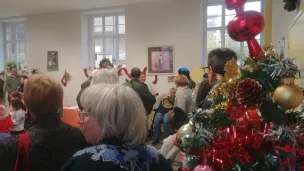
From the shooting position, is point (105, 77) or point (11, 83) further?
point (11, 83)

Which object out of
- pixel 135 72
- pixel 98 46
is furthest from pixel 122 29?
pixel 135 72

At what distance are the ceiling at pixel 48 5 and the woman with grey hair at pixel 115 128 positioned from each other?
6.51m

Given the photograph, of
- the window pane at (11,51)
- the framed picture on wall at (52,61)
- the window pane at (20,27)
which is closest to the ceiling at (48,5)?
the window pane at (20,27)

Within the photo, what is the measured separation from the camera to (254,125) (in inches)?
40.3

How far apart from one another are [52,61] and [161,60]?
3.38 m

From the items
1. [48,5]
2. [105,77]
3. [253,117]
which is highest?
[48,5]

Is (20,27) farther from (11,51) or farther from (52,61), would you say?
(52,61)

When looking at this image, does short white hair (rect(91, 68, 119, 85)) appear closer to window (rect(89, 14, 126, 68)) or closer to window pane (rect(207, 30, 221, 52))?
window pane (rect(207, 30, 221, 52))

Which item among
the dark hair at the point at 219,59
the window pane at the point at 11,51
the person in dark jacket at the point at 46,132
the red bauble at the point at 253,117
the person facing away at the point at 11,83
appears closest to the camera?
the red bauble at the point at 253,117

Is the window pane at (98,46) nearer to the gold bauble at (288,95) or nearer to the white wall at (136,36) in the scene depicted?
the white wall at (136,36)

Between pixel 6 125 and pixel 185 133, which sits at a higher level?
pixel 185 133

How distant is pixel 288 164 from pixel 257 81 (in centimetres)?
29

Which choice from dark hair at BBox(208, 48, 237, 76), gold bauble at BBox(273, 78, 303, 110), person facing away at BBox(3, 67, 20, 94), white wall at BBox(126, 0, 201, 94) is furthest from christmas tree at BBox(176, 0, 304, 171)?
person facing away at BBox(3, 67, 20, 94)

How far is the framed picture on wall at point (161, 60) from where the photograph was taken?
725 centimetres
